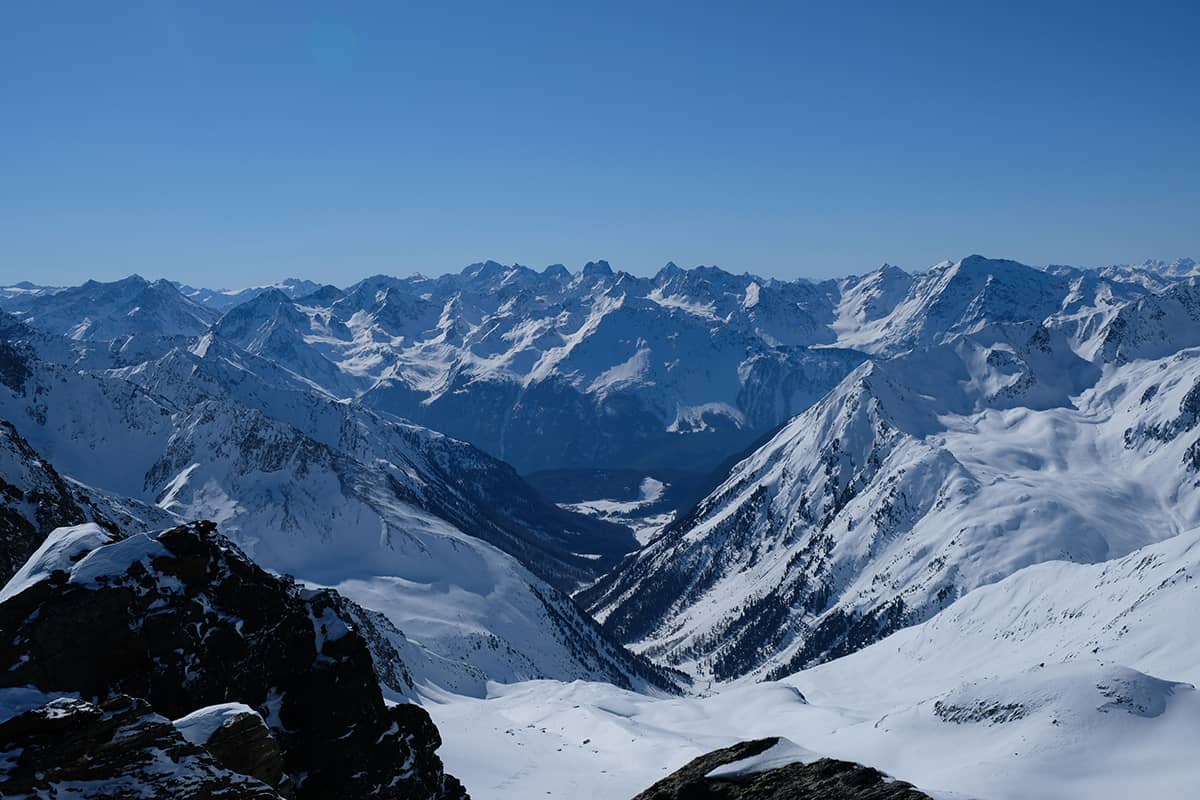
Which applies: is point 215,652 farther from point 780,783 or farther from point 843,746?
point 843,746

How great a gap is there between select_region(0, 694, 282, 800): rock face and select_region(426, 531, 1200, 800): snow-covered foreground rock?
29757mm

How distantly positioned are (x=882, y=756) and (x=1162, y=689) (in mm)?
22051

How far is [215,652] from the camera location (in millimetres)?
42562

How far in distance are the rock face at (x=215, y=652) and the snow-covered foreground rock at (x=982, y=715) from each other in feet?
86.7

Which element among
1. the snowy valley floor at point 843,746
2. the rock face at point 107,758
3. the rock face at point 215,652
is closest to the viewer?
the rock face at point 107,758

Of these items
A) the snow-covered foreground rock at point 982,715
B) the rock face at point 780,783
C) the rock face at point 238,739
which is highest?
the rock face at point 238,739

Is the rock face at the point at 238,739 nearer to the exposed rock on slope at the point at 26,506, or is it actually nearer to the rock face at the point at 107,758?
the rock face at the point at 107,758

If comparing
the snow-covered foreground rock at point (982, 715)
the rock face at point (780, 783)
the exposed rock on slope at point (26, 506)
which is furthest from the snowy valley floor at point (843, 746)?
the exposed rock on slope at point (26, 506)

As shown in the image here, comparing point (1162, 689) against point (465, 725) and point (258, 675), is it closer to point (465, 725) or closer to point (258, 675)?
point (258, 675)

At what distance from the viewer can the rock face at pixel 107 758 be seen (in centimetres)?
2502

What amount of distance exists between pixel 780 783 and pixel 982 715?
150 feet

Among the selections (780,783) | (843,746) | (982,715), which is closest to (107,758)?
(780,783)

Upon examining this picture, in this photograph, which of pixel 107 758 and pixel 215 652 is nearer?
pixel 107 758

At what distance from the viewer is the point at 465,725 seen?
352 ft
